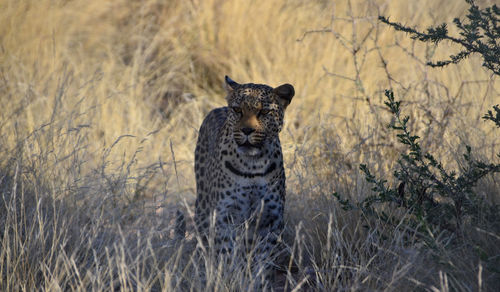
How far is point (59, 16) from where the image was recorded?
857cm

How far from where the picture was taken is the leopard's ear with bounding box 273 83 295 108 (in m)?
4.37

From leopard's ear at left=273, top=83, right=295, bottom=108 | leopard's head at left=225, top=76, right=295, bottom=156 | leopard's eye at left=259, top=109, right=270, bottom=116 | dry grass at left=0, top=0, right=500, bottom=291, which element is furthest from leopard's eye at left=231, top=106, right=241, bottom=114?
dry grass at left=0, top=0, right=500, bottom=291

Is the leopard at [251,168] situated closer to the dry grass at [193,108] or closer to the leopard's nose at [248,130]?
the leopard's nose at [248,130]

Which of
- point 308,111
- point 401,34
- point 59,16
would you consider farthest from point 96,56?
point 401,34

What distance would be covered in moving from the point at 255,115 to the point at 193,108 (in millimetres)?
3782

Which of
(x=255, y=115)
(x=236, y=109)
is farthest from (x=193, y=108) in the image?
(x=255, y=115)

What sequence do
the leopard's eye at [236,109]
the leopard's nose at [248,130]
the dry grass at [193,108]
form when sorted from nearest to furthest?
the leopard's nose at [248,130] → the leopard's eye at [236,109] → the dry grass at [193,108]

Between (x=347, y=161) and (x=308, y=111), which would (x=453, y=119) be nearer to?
(x=347, y=161)

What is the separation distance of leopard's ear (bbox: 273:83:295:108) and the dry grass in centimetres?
80

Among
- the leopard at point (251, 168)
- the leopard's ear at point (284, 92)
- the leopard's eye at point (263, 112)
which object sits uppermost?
the leopard's ear at point (284, 92)

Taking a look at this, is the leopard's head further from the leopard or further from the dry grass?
the dry grass

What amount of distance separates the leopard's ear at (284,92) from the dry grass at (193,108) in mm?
798

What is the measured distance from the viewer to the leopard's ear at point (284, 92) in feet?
14.4

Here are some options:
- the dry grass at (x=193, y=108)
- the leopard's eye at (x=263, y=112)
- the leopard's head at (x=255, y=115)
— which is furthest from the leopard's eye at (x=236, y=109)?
the dry grass at (x=193, y=108)
